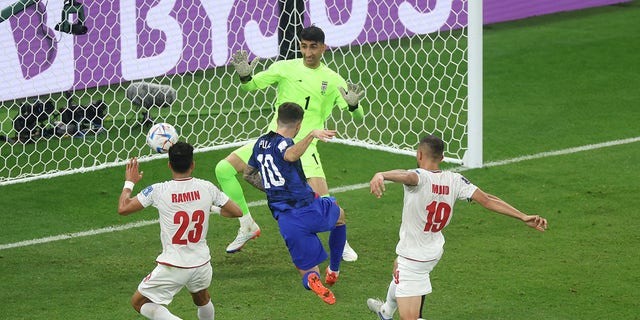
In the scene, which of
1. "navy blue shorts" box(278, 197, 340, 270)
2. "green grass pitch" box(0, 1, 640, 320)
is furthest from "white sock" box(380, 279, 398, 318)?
"navy blue shorts" box(278, 197, 340, 270)

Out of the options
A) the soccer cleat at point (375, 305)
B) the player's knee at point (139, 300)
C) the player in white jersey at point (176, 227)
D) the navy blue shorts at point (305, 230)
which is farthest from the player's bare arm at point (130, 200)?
the soccer cleat at point (375, 305)

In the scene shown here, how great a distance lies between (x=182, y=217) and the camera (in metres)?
7.80

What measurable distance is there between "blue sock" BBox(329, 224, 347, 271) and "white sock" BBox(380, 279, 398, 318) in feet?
3.83

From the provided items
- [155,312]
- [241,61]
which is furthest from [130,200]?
[241,61]

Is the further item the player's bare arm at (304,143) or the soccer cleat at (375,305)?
the soccer cleat at (375,305)

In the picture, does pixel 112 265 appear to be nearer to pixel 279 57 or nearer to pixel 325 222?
pixel 325 222

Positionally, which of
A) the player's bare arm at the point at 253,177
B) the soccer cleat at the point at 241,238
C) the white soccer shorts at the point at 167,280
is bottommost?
the soccer cleat at the point at 241,238

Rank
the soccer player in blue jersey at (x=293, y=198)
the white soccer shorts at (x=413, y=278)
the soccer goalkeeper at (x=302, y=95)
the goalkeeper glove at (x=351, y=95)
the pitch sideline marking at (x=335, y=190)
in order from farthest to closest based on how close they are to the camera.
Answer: the pitch sideline marking at (x=335, y=190) → the soccer goalkeeper at (x=302, y=95) → the goalkeeper glove at (x=351, y=95) → the soccer player in blue jersey at (x=293, y=198) → the white soccer shorts at (x=413, y=278)

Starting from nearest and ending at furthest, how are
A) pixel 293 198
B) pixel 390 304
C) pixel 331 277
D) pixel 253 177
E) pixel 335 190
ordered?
pixel 390 304 < pixel 293 198 < pixel 253 177 < pixel 331 277 < pixel 335 190

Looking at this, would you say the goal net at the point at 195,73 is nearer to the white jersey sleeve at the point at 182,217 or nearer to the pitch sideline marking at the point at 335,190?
the pitch sideline marking at the point at 335,190

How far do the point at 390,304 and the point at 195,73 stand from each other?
6.54 meters

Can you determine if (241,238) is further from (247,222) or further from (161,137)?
(161,137)

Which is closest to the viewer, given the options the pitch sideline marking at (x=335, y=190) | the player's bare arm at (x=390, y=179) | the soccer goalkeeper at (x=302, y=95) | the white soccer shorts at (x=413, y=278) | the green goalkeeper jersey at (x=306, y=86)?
the player's bare arm at (x=390, y=179)

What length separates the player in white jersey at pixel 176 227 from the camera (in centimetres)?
782
